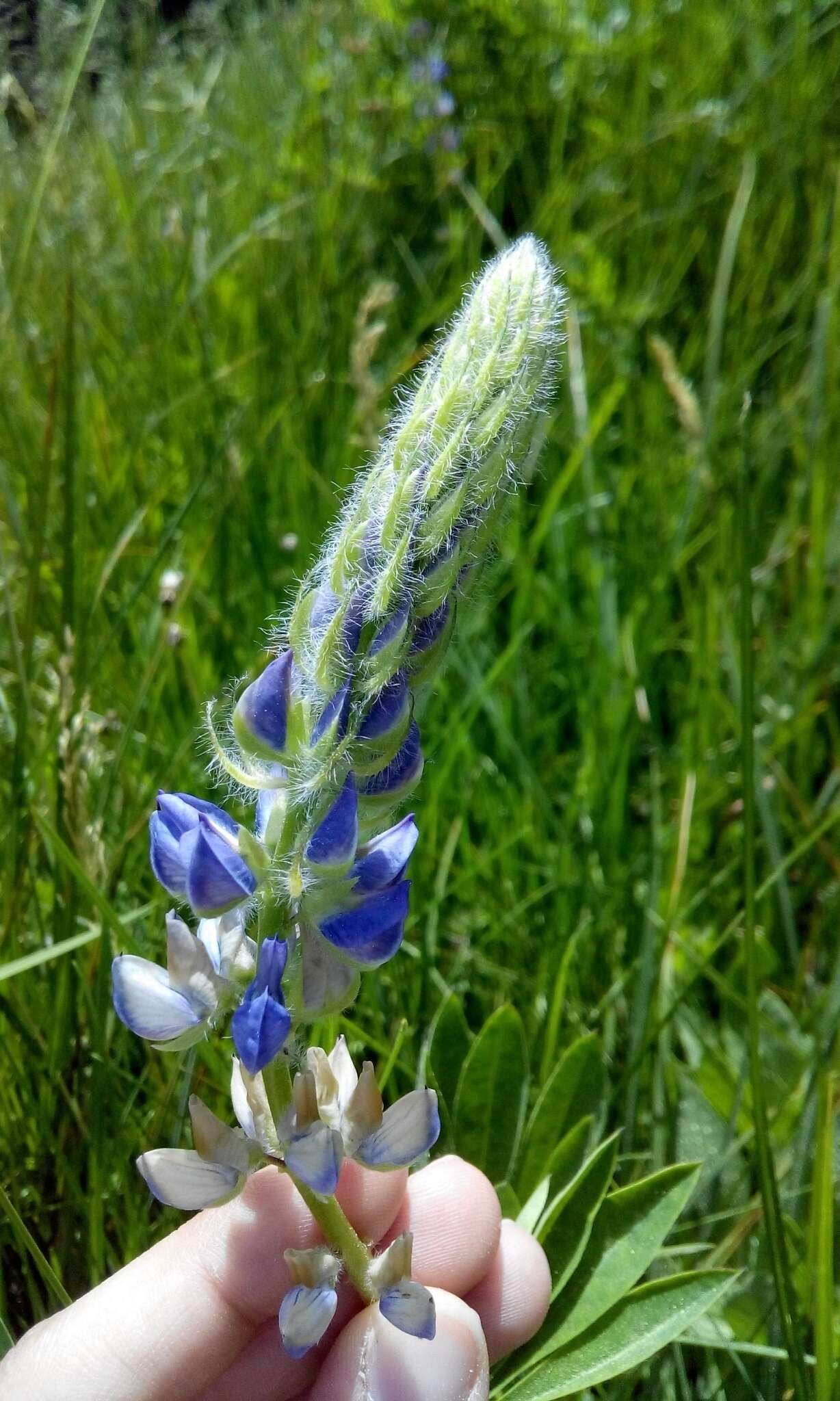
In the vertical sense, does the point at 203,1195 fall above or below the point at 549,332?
below

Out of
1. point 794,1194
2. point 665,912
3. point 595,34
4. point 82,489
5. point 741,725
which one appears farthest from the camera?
point 595,34

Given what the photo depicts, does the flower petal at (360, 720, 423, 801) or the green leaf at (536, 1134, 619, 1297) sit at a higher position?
the flower petal at (360, 720, 423, 801)

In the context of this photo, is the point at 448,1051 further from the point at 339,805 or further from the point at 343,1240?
the point at 339,805

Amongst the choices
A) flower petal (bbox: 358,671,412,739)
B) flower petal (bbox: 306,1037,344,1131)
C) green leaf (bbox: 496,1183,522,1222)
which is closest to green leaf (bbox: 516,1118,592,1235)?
green leaf (bbox: 496,1183,522,1222)

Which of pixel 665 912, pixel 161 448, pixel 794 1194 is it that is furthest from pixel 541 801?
pixel 161 448

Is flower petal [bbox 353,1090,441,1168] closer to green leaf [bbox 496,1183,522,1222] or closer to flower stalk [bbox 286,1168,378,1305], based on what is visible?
flower stalk [bbox 286,1168,378,1305]

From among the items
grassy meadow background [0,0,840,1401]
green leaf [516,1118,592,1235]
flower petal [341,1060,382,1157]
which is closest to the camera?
flower petal [341,1060,382,1157]

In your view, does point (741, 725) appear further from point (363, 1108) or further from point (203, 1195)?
point (203, 1195)
